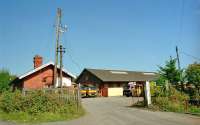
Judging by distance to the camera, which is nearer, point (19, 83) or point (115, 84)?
point (19, 83)

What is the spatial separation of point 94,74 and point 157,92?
85.8ft

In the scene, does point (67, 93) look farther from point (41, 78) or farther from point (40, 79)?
point (40, 79)

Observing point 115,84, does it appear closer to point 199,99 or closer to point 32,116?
point 199,99

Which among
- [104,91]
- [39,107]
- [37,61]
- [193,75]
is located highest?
[37,61]

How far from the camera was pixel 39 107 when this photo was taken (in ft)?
54.7

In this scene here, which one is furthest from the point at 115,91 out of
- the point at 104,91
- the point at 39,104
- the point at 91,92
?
the point at 39,104

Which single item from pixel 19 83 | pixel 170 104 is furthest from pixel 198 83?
pixel 19 83

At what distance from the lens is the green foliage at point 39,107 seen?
16.3 m

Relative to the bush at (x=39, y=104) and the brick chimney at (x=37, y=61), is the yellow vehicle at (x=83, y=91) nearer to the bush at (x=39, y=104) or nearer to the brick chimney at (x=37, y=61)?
the brick chimney at (x=37, y=61)

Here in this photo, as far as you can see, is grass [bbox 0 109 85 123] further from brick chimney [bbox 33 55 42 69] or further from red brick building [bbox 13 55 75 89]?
brick chimney [bbox 33 55 42 69]

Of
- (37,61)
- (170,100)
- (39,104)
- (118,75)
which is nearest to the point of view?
(39,104)

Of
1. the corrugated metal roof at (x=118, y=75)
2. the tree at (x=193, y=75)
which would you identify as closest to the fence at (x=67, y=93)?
the tree at (x=193, y=75)

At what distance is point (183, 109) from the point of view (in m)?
18.5

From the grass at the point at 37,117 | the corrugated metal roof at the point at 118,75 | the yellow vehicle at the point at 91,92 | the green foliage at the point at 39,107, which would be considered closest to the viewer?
the grass at the point at 37,117
